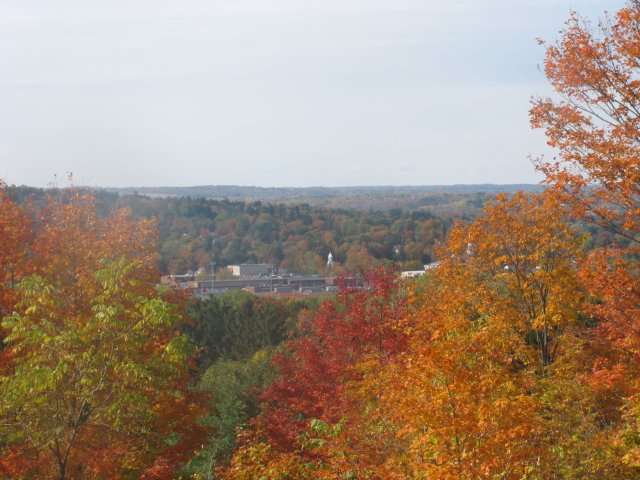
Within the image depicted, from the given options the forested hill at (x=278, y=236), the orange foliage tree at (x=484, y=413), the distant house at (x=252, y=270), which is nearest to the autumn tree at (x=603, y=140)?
the orange foliage tree at (x=484, y=413)

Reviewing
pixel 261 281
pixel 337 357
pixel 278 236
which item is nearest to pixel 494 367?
pixel 337 357

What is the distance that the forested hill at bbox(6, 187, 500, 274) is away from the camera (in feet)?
345

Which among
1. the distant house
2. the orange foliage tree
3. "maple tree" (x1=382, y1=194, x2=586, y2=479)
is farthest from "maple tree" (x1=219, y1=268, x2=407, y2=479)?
the distant house

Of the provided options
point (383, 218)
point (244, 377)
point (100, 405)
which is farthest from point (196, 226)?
point (100, 405)

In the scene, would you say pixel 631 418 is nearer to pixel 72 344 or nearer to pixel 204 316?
pixel 72 344

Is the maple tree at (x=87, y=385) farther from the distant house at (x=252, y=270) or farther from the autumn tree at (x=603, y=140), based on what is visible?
the distant house at (x=252, y=270)

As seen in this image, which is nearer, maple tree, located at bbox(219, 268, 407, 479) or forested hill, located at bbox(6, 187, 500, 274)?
maple tree, located at bbox(219, 268, 407, 479)

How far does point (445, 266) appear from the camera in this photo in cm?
2462

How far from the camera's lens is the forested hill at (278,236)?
345 feet

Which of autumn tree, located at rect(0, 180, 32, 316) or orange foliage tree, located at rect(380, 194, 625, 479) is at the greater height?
autumn tree, located at rect(0, 180, 32, 316)

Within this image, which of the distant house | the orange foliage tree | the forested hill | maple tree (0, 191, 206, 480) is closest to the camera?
the orange foliage tree

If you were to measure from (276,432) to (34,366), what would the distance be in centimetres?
988

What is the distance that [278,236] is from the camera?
125m

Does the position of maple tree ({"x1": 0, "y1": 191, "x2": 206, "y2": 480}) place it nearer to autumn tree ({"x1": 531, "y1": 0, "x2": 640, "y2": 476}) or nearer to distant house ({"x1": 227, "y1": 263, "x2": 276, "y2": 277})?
autumn tree ({"x1": 531, "y1": 0, "x2": 640, "y2": 476})
